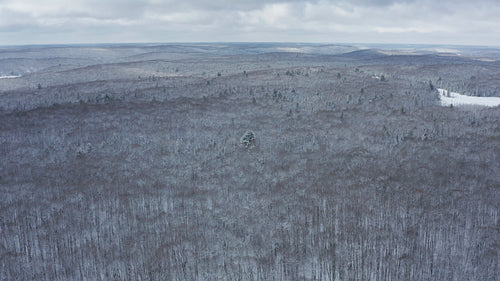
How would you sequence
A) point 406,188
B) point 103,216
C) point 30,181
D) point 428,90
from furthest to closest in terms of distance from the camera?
point 428,90 < point 30,181 < point 406,188 < point 103,216

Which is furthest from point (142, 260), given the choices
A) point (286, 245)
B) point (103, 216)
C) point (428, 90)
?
point (428, 90)

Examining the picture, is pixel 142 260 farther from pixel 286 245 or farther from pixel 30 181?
pixel 30 181

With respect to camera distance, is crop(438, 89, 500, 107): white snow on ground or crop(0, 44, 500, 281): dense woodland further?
crop(438, 89, 500, 107): white snow on ground

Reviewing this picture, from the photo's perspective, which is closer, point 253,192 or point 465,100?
point 253,192

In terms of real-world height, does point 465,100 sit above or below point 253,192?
above

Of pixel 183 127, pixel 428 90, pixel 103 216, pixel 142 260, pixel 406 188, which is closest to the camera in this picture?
pixel 142 260
